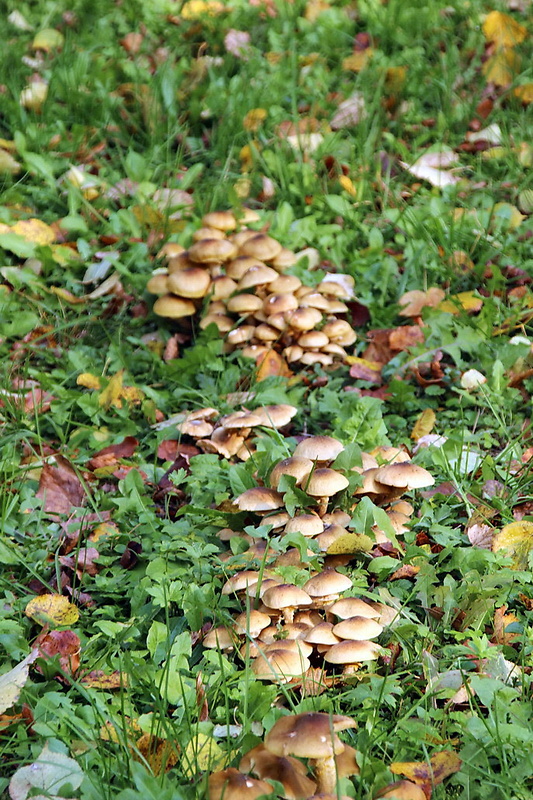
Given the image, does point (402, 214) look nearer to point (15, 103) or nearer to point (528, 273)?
point (528, 273)

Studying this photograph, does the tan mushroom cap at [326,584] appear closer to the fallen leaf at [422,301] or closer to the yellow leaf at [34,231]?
the fallen leaf at [422,301]

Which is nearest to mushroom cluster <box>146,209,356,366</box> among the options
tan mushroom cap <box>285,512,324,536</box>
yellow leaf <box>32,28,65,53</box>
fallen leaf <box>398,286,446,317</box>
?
fallen leaf <box>398,286,446,317</box>

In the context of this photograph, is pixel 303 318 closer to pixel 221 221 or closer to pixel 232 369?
pixel 232 369

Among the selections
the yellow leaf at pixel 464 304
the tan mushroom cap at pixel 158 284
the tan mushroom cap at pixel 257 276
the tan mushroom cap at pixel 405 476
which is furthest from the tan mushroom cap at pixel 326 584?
the tan mushroom cap at pixel 158 284

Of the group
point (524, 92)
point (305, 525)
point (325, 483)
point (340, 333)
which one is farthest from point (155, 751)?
point (524, 92)

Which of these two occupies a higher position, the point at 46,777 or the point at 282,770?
the point at 282,770
